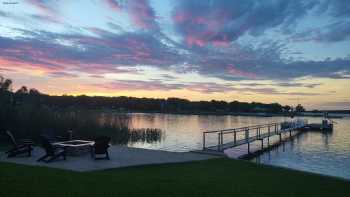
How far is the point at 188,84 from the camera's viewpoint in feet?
183

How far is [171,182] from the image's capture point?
8.27 metres

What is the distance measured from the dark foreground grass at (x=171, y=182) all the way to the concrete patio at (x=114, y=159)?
0.74 meters

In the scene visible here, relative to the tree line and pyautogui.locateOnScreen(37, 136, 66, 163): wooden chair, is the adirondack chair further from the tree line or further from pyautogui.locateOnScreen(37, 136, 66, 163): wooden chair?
the tree line

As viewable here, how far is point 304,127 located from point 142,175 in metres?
51.9

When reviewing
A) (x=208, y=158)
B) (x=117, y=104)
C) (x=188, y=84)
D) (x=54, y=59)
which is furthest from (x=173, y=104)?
(x=208, y=158)

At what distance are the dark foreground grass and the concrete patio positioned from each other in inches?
29.2

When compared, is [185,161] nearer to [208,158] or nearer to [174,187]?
[208,158]

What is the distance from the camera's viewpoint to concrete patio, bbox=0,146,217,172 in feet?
34.7

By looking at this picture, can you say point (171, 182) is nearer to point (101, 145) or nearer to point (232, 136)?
point (101, 145)

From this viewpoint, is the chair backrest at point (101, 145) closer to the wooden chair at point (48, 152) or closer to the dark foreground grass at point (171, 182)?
the wooden chair at point (48, 152)

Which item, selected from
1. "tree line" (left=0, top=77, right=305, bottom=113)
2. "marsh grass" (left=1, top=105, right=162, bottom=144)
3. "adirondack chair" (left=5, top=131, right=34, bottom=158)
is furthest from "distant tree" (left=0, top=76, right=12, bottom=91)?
"tree line" (left=0, top=77, right=305, bottom=113)

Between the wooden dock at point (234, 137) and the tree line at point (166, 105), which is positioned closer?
the wooden dock at point (234, 137)

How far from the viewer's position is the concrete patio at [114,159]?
10.6m

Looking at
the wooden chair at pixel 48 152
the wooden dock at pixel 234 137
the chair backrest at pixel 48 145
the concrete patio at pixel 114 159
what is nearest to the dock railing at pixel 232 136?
the wooden dock at pixel 234 137
